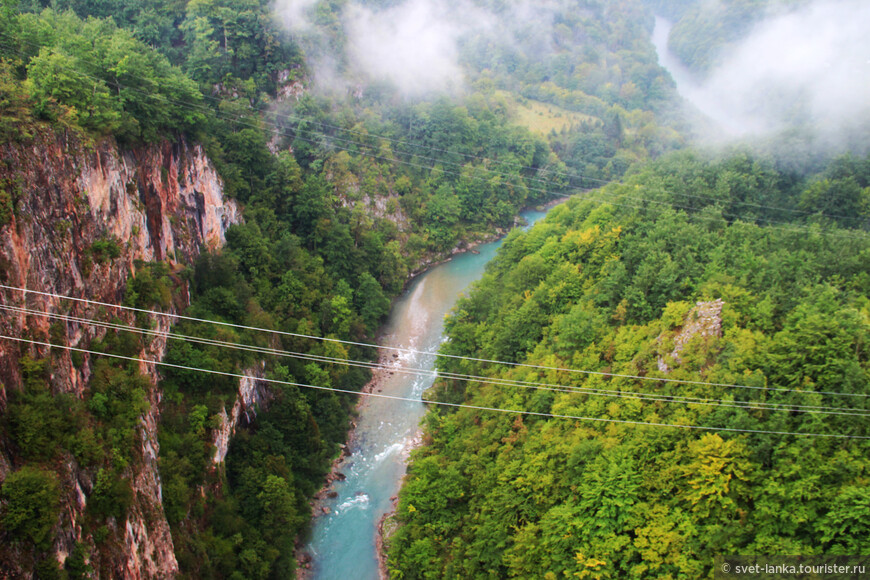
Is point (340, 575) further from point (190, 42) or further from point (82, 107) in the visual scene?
point (190, 42)

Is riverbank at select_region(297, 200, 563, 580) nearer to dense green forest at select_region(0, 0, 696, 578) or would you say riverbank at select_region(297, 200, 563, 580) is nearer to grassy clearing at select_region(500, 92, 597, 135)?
dense green forest at select_region(0, 0, 696, 578)

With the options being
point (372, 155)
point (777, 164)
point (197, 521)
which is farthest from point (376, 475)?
point (372, 155)

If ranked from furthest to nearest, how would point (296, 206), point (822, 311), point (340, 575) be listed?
point (296, 206)
point (340, 575)
point (822, 311)

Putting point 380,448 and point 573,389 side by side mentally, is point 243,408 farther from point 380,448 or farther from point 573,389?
point 573,389

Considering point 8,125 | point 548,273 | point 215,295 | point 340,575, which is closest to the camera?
point 8,125

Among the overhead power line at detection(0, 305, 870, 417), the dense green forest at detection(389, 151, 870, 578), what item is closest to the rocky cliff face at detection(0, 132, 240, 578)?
the overhead power line at detection(0, 305, 870, 417)

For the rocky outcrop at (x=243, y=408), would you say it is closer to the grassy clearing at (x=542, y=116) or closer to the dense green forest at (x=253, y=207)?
the dense green forest at (x=253, y=207)
